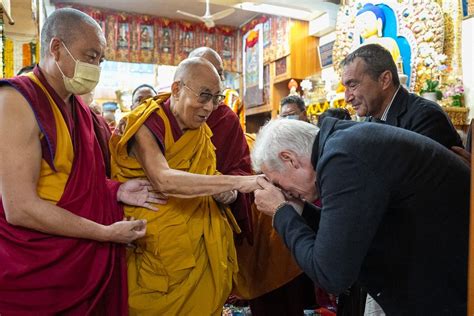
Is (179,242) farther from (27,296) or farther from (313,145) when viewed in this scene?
(313,145)

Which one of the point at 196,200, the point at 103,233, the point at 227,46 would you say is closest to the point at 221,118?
the point at 196,200

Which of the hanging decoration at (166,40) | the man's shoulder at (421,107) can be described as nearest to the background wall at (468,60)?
the man's shoulder at (421,107)

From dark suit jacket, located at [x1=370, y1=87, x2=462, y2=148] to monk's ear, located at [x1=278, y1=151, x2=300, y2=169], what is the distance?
101cm

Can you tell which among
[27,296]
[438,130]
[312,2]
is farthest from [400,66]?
[27,296]

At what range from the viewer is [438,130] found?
2.12m

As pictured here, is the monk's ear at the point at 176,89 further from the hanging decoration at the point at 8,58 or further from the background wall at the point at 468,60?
the background wall at the point at 468,60

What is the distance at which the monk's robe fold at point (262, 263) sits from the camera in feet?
7.42

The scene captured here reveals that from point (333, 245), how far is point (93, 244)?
922 mm

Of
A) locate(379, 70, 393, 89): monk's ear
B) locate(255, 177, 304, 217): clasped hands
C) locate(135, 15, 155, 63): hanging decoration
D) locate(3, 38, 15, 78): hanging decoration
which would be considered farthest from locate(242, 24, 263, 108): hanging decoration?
locate(255, 177, 304, 217): clasped hands

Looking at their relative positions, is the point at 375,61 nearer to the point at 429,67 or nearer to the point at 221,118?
the point at 221,118

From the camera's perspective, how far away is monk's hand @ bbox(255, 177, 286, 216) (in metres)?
1.45

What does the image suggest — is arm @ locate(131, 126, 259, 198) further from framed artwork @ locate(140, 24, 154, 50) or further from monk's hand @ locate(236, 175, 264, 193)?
framed artwork @ locate(140, 24, 154, 50)

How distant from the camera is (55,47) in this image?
167 centimetres

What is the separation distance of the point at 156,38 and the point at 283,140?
8.62 m
